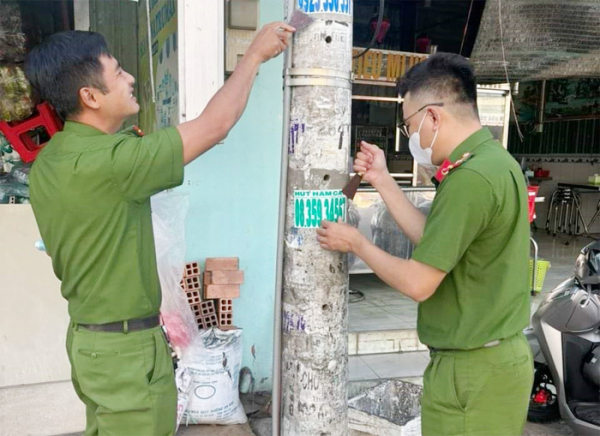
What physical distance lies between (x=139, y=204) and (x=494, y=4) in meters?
4.13

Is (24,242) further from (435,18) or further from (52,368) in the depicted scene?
(435,18)

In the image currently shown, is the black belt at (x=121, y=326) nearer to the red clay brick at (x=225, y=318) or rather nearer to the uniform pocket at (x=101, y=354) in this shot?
the uniform pocket at (x=101, y=354)

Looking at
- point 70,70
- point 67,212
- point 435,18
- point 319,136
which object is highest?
point 435,18

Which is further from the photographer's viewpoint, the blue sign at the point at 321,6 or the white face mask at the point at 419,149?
the white face mask at the point at 419,149

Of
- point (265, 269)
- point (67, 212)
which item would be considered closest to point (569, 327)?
point (265, 269)

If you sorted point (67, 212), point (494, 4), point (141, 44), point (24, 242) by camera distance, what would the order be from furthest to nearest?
1. point (494, 4)
2. point (141, 44)
3. point (24, 242)
4. point (67, 212)

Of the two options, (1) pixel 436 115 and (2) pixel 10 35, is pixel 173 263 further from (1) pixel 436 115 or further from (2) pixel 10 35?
(2) pixel 10 35

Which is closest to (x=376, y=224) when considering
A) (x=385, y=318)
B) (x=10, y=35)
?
(x=385, y=318)

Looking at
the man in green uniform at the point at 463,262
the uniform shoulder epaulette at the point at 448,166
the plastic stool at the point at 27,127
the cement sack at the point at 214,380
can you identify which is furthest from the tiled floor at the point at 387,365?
the plastic stool at the point at 27,127

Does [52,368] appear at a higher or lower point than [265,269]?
lower

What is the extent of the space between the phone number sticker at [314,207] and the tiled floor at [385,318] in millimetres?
2413

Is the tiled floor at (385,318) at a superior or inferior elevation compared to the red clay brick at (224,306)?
inferior

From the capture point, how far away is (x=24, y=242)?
3.32m

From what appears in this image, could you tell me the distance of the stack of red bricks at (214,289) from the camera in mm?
3504
